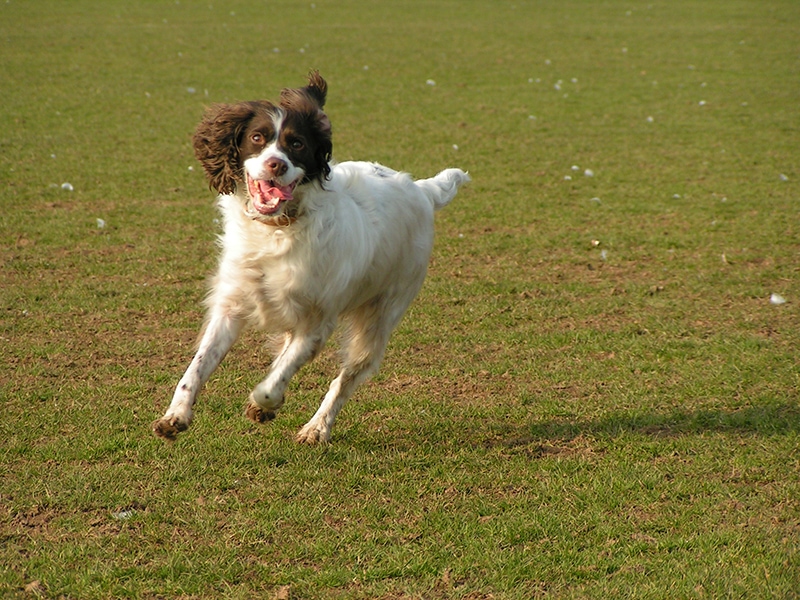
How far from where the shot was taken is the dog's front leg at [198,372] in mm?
4316

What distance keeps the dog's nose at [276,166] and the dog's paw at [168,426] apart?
119 cm

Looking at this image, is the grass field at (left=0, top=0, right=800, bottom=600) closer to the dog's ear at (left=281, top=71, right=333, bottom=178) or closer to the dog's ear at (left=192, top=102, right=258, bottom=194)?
the dog's ear at (left=192, top=102, right=258, bottom=194)

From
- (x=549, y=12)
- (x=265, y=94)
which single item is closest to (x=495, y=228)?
(x=265, y=94)

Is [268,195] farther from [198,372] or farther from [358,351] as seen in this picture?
[358,351]

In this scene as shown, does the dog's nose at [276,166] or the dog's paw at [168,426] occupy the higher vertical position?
the dog's nose at [276,166]

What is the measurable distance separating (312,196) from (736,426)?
103 inches

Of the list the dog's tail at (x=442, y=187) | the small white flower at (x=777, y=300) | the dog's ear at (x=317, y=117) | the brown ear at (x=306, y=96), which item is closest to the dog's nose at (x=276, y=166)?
the dog's ear at (x=317, y=117)

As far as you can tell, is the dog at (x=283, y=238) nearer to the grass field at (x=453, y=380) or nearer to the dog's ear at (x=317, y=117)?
the dog's ear at (x=317, y=117)

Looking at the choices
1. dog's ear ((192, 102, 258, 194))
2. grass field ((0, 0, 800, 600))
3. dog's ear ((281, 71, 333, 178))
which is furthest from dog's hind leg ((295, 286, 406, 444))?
dog's ear ((192, 102, 258, 194))

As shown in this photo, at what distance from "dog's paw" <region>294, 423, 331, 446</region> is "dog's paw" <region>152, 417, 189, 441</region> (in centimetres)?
77

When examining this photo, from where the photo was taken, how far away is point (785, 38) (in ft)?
68.4

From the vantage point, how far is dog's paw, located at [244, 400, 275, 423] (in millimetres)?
4602

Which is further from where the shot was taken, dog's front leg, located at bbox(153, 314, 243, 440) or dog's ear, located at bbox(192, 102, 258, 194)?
dog's ear, located at bbox(192, 102, 258, 194)

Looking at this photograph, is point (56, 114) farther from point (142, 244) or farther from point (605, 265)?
point (605, 265)
